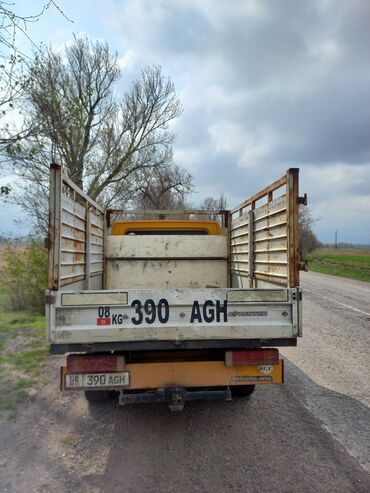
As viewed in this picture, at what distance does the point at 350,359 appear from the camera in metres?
5.99

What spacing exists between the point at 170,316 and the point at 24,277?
328 inches

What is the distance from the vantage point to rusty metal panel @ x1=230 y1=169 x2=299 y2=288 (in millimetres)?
3508

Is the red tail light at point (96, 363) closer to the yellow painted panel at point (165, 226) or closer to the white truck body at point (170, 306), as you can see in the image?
the white truck body at point (170, 306)

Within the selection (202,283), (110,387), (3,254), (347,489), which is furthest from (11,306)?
(347,489)

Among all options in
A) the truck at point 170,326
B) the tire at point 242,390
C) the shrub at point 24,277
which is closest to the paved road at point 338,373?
the tire at point 242,390

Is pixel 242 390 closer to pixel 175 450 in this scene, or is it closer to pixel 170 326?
pixel 175 450

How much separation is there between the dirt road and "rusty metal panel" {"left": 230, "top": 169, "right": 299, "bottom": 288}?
56.6 inches

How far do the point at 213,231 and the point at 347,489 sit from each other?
4287mm

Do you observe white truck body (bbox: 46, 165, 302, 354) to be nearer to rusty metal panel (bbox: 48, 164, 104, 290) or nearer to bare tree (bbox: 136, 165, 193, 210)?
rusty metal panel (bbox: 48, 164, 104, 290)

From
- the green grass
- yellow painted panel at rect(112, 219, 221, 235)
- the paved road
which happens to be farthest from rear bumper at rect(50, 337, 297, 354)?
the green grass

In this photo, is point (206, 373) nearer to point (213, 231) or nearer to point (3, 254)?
point (213, 231)

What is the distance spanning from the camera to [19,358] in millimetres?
6219

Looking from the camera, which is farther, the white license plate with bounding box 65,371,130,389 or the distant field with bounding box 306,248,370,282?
the distant field with bounding box 306,248,370,282

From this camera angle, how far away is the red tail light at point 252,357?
3.47 meters
